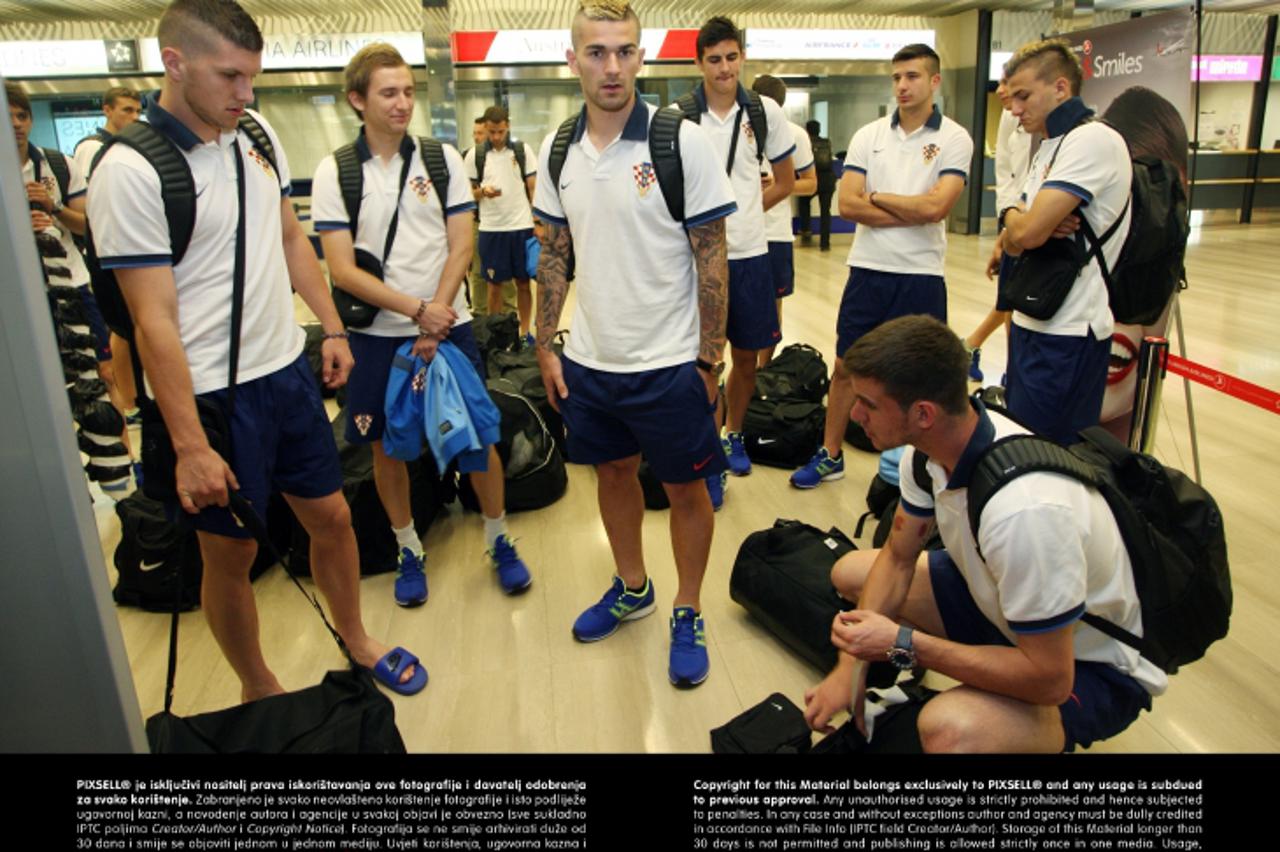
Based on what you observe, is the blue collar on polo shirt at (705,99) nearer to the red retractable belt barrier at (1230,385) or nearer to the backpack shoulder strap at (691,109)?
the backpack shoulder strap at (691,109)

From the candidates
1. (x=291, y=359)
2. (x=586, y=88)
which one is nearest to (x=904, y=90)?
(x=586, y=88)

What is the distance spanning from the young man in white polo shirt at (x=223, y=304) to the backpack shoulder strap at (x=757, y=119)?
1867 mm

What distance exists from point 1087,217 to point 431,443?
2.18 m

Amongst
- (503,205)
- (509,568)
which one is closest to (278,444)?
(509,568)

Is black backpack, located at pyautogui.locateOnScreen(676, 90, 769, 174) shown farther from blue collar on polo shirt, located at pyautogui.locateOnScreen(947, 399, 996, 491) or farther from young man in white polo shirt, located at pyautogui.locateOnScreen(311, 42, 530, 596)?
blue collar on polo shirt, located at pyautogui.locateOnScreen(947, 399, 996, 491)

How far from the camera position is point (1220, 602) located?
61.3 inches

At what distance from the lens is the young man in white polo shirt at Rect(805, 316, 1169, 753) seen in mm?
→ 1432

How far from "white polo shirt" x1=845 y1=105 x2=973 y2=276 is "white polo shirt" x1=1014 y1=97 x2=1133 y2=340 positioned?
572 mm

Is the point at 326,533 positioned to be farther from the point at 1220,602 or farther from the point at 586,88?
the point at 1220,602

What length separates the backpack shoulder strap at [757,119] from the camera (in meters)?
3.21

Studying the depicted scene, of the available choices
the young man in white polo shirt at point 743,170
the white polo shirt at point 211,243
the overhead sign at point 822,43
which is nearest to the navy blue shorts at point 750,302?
the young man in white polo shirt at point 743,170

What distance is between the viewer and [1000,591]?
1.50 meters

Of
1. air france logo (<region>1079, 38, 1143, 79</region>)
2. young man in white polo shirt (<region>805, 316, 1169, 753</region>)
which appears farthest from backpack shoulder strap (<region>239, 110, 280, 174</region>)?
air france logo (<region>1079, 38, 1143, 79</region>)

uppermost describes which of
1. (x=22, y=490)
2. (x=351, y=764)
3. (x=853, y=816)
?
(x=22, y=490)
